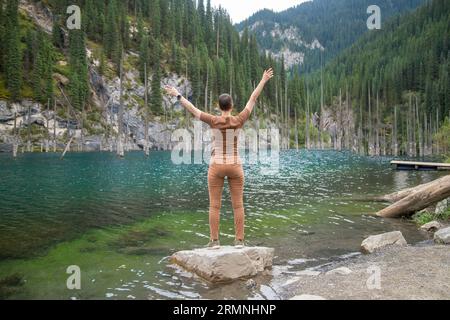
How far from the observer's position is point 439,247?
10.7 meters

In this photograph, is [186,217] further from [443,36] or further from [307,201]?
[443,36]

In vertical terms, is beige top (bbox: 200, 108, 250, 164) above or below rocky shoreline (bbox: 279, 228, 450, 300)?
above

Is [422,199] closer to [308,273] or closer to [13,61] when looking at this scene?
[308,273]

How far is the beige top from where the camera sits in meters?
8.30

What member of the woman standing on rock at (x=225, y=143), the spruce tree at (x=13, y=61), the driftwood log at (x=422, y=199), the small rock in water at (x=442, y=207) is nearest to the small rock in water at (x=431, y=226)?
the driftwood log at (x=422, y=199)

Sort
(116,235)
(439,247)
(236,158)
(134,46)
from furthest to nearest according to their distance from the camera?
(134,46) < (116,235) < (439,247) < (236,158)

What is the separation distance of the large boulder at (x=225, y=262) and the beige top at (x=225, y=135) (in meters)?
2.19

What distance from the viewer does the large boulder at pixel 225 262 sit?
8.23 metres

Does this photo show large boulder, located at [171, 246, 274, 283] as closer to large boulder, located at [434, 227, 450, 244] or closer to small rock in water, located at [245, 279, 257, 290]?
small rock in water, located at [245, 279, 257, 290]

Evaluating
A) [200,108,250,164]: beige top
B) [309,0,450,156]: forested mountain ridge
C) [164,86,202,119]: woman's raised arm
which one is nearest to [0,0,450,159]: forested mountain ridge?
[309,0,450,156]: forested mountain ridge

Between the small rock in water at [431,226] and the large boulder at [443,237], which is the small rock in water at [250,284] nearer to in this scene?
the large boulder at [443,237]

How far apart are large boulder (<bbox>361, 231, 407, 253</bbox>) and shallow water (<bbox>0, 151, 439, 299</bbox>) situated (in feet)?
1.41
